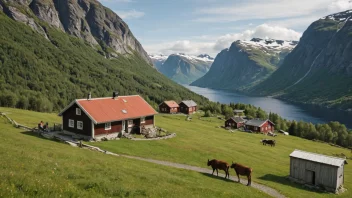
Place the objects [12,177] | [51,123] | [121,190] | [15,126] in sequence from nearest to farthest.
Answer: [12,177], [121,190], [15,126], [51,123]

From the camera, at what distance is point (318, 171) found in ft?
140

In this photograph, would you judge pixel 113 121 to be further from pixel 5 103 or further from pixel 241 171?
pixel 5 103

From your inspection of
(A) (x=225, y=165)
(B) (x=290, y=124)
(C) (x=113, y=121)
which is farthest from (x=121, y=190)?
(B) (x=290, y=124)

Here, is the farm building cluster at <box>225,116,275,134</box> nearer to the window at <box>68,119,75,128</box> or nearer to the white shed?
the white shed

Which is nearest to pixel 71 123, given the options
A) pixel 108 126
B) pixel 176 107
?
pixel 108 126

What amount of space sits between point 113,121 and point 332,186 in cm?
3959

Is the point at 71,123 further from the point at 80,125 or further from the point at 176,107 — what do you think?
the point at 176,107

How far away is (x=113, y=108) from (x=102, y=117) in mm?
5260

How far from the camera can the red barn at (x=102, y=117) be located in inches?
2264

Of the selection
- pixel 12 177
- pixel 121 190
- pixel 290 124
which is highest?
pixel 12 177

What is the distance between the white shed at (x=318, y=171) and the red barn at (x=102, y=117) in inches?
1325

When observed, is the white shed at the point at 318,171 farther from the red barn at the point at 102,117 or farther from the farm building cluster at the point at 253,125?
the farm building cluster at the point at 253,125

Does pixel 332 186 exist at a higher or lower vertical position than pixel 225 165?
lower

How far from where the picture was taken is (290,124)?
499ft
